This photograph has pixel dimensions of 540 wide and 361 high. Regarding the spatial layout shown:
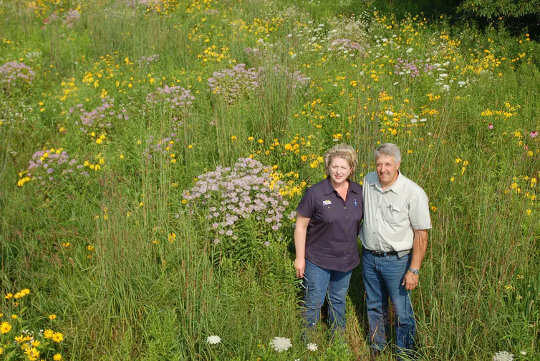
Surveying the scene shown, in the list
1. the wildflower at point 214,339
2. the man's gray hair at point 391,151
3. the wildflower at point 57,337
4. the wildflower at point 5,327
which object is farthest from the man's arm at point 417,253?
the wildflower at point 5,327

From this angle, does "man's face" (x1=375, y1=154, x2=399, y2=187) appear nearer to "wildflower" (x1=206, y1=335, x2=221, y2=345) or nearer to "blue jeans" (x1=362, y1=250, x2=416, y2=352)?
"blue jeans" (x1=362, y1=250, x2=416, y2=352)

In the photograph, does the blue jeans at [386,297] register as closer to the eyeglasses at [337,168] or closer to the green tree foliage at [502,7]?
the eyeglasses at [337,168]

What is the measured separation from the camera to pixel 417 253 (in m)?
3.05

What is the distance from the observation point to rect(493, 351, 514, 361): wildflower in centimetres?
255

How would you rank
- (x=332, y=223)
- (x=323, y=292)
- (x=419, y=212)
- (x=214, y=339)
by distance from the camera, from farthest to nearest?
1. (x=323, y=292)
2. (x=332, y=223)
3. (x=419, y=212)
4. (x=214, y=339)

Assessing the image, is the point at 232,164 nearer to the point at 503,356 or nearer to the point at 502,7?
the point at 503,356

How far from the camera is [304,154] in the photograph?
4.73 meters

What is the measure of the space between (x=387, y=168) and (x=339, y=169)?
0.34 metres

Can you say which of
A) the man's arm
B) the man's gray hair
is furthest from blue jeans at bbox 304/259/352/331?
the man's gray hair

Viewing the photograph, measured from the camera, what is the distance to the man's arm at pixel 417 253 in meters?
3.03

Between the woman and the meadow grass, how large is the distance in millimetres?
220

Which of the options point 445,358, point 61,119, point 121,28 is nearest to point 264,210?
point 445,358

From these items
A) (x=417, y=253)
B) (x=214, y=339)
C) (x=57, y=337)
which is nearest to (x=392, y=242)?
(x=417, y=253)

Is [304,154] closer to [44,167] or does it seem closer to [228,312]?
[228,312]
